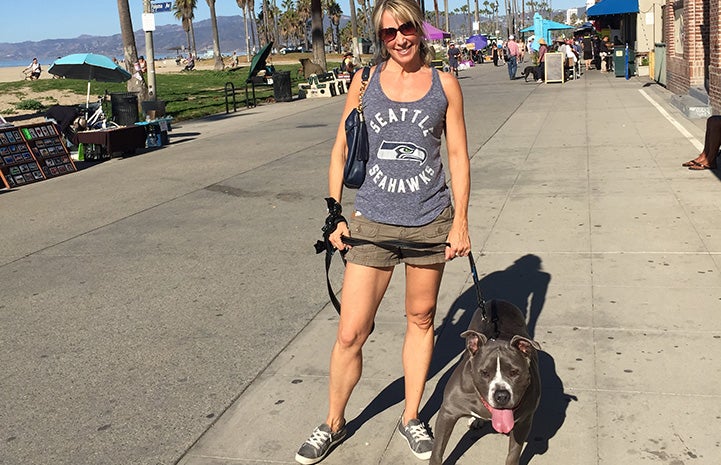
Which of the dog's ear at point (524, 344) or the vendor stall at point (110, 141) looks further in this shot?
the vendor stall at point (110, 141)

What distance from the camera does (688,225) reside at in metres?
7.93

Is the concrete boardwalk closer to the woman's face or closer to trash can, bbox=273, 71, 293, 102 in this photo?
the woman's face

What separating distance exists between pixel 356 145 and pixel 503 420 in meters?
1.28

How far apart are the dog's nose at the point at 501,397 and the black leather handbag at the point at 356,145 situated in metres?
1.10

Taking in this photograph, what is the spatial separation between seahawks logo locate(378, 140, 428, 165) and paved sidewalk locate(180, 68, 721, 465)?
1379 millimetres

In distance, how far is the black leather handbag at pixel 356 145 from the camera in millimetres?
3577

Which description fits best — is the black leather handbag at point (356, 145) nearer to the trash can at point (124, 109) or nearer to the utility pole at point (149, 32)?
the trash can at point (124, 109)

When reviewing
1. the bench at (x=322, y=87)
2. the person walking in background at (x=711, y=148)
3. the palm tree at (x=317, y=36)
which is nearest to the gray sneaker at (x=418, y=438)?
the person walking in background at (x=711, y=148)

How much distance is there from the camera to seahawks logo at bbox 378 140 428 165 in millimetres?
3551

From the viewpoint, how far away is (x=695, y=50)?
19.9m

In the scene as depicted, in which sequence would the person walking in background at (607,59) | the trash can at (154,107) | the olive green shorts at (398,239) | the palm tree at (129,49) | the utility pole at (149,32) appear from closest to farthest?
the olive green shorts at (398,239), the trash can at (154,107), the utility pole at (149,32), the palm tree at (129,49), the person walking in background at (607,59)

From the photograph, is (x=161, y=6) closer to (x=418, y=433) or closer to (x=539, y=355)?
(x=539, y=355)

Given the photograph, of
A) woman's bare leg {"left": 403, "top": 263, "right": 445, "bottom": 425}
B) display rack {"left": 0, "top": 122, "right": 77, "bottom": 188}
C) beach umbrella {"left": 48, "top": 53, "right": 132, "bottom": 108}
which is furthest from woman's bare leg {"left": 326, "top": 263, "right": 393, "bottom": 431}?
beach umbrella {"left": 48, "top": 53, "right": 132, "bottom": 108}

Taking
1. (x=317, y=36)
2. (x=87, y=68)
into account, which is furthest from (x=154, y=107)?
(x=317, y=36)
